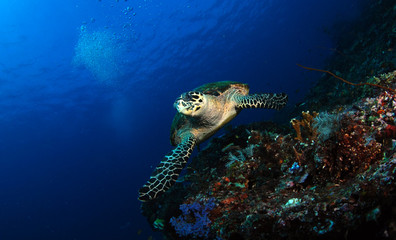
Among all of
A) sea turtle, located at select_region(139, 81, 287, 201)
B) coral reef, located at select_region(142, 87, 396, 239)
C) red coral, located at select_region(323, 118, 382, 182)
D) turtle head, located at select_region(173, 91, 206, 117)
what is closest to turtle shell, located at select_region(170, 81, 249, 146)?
sea turtle, located at select_region(139, 81, 287, 201)

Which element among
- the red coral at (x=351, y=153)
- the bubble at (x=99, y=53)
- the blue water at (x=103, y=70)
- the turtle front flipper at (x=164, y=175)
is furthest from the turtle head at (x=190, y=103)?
the bubble at (x=99, y=53)

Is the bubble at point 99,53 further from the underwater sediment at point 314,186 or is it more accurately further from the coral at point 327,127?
the coral at point 327,127

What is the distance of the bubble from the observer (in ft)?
101

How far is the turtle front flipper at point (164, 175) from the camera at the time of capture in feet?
12.0

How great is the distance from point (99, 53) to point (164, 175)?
35.2 m

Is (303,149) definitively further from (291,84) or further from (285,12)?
(291,84)

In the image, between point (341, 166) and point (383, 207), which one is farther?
point (341, 166)

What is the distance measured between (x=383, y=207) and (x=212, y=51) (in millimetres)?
44010

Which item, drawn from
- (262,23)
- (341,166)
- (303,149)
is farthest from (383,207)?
(262,23)

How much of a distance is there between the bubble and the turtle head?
1262 inches

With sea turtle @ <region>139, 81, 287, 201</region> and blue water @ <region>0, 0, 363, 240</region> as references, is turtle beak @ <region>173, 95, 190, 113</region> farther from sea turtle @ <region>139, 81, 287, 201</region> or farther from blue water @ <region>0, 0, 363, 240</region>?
blue water @ <region>0, 0, 363, 240</region>

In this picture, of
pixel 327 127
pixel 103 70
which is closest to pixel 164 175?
pixel 327 127

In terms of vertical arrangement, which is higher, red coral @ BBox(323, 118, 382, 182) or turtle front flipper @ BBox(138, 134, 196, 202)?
turtle front flipper @ BBox(138, 134, 196, 202)

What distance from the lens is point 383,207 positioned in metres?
1.01
